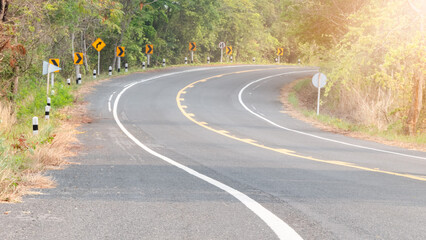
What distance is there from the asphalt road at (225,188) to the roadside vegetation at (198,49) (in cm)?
97

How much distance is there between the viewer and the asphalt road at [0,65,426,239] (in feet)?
17.0

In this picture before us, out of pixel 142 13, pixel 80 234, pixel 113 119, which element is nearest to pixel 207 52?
pixel 142 13

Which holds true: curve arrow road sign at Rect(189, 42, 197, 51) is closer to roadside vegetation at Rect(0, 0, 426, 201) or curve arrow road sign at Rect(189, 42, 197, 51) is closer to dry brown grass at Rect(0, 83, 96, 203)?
roadside vegetation at Rect(0, 0, 426, 201)

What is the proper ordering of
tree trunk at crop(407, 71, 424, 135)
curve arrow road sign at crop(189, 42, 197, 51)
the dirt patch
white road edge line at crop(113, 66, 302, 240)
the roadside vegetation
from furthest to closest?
curve arrow road sign at crop(189, 42, 197, 51) < tree trunk at crop(407, 71, 424, 135) < the dirt patch < the roadside vegetation < white road edge line at crop(113, 66, 302, 240)

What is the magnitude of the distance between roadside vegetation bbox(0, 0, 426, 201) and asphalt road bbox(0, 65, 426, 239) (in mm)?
965

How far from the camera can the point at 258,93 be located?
30.8 meters

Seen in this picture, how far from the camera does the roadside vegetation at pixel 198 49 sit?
1380 centimetres

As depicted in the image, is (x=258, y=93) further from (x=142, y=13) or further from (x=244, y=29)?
(x=244, y=29)

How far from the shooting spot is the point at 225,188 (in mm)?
7336

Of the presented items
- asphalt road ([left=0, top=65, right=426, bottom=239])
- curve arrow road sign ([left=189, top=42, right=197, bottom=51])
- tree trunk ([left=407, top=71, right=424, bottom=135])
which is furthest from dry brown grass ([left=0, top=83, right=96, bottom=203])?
curve arrow road sign ([left=189, top=42, right=197, bottom=51])

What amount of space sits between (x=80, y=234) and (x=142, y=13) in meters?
40.6

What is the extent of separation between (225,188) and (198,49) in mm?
47122

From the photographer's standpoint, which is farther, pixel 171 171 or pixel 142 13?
pixel 142 13

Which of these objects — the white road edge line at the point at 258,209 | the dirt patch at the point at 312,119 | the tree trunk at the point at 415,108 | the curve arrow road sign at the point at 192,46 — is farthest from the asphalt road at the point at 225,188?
the curve arrow road sign at the point at 192,46
